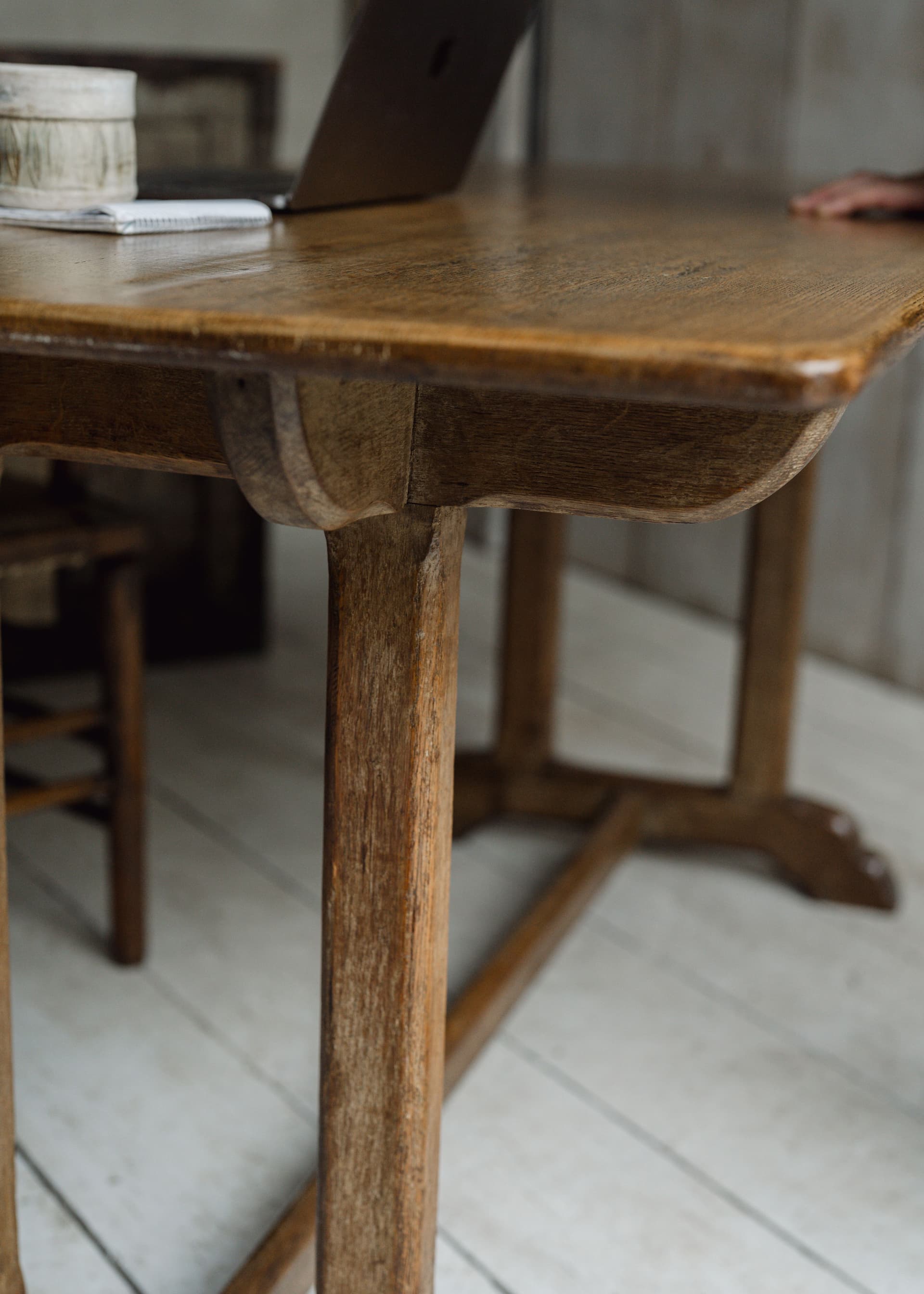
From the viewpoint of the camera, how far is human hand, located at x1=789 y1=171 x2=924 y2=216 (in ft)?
4.84

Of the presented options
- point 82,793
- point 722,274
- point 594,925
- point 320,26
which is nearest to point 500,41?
point 722,274

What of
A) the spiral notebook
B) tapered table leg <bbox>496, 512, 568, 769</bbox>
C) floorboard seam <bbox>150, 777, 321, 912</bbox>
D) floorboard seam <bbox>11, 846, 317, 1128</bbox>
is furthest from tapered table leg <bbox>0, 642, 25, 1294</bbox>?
tapered table leg <bbox>496, 512, 568, 769</bbox>

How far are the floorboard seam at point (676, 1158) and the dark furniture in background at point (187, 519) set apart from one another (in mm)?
1259

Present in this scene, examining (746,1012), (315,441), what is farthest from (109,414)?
(746,1012)

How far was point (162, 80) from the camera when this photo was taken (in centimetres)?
242

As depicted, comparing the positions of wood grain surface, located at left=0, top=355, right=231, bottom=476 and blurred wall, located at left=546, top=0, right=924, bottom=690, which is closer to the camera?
wood grain surface, located at left=0, top=355, right=231, bottom=476

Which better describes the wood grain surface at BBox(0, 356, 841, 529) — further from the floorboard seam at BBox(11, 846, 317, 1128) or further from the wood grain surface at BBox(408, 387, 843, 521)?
the floorboard seam at BBox(11, 846, 317, 1128)

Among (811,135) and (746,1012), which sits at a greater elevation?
(811,135)

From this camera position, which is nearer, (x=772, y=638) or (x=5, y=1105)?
(x=5, y=1105)

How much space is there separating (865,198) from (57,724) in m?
1.02

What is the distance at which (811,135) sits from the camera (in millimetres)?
2734

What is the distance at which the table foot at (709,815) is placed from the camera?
6.08ft

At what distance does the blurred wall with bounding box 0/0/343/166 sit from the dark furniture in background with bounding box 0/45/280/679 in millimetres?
771

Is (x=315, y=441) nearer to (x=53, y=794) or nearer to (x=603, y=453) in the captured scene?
(x=603, y=453)
